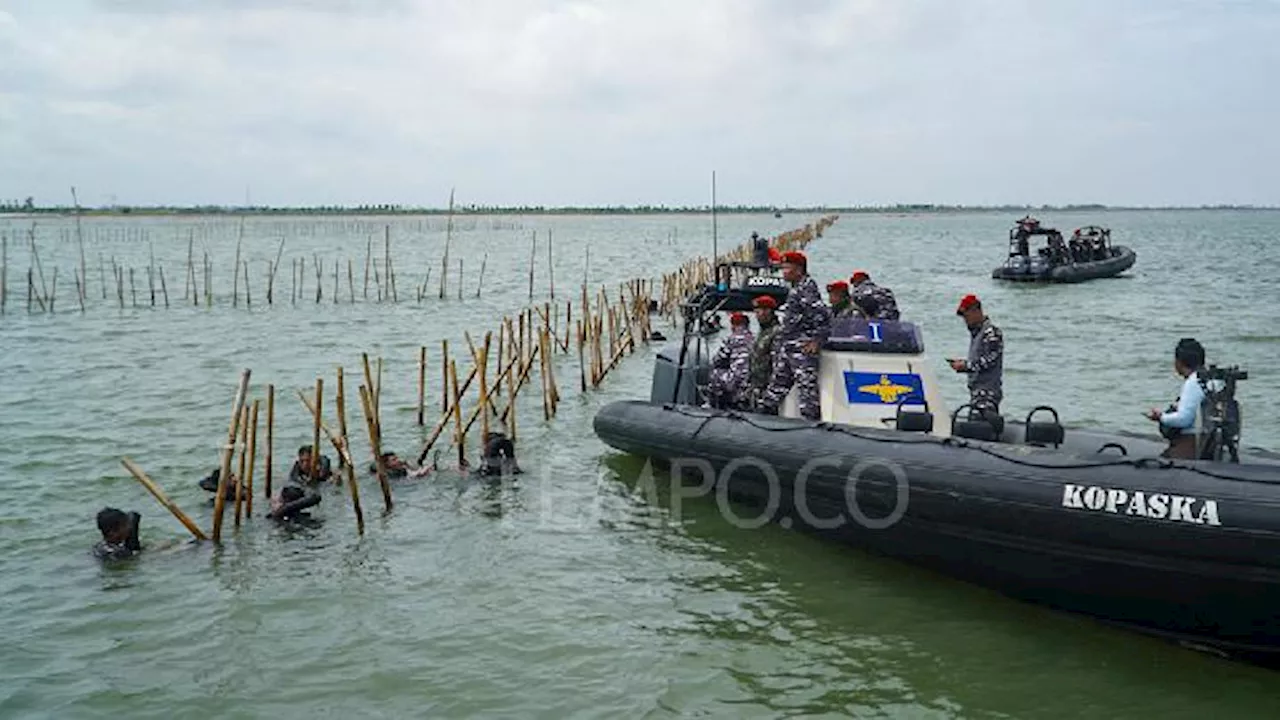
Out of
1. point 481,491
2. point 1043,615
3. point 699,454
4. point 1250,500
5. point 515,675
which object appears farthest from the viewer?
point 481,491

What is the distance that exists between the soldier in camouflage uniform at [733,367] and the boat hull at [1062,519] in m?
1.26

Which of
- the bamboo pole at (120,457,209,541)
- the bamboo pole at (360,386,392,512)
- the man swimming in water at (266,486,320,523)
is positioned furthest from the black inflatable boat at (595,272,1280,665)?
the bamboo pole at (120,457,209,541)

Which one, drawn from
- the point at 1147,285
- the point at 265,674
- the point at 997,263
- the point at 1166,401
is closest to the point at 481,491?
the point at 265,674

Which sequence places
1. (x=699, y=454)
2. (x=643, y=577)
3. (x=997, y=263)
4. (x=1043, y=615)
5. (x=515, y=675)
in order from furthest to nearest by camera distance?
(x=997, y=263)
(x=699, y=454)
(x=643, y=577)
(x=1043, y=615)
(x=515, y=675)

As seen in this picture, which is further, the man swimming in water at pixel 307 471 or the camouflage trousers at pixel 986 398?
the man swimming in water at pixel 307 471

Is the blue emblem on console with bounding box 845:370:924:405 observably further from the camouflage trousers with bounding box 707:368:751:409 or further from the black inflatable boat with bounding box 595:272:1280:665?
the camouflage trousers with bounding box 707:368:751:409

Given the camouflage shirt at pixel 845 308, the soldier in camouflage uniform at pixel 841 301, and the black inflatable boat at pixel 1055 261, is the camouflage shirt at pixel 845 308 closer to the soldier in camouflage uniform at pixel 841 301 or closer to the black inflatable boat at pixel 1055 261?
the soldier in camouflage uniform at pixel 841 301

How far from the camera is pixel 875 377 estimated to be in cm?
965

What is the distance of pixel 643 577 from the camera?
8.73 m

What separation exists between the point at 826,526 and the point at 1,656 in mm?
6213

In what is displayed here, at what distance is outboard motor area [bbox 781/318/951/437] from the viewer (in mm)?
9594

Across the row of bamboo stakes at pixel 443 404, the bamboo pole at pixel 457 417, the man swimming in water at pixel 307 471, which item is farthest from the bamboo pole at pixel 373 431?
the bamboo pole at pixel 457 417

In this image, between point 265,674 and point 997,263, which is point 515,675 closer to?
point 265,674

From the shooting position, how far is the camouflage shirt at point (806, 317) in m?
9.70
